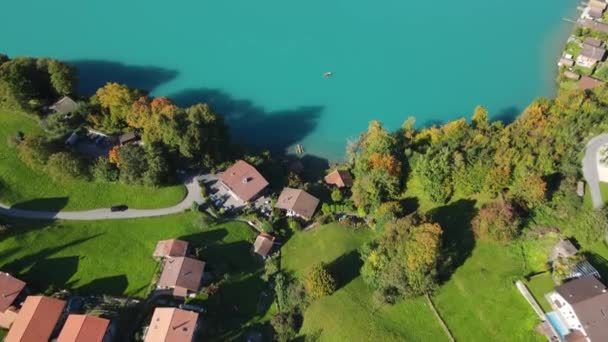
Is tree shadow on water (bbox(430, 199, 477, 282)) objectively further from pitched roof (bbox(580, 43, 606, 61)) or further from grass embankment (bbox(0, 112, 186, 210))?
pitched roof (bbox(580, 43, 606, 61))

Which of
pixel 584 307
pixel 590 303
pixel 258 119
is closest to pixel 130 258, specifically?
pixel 258 119

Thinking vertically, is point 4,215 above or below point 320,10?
below

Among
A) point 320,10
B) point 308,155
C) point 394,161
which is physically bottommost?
point 308,155

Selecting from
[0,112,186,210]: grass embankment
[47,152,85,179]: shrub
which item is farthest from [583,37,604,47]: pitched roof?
[47,152,85,179]: shrub

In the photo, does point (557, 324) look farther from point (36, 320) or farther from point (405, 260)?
point (36, 320)

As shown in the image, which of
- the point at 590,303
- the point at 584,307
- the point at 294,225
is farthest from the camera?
the point at 294,225

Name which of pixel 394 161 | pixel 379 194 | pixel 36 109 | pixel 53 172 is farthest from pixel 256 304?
pixel 36 109

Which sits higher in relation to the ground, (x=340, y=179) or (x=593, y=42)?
(x=593, y=42)

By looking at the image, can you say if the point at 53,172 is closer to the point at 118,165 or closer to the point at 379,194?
the point at 118,165
